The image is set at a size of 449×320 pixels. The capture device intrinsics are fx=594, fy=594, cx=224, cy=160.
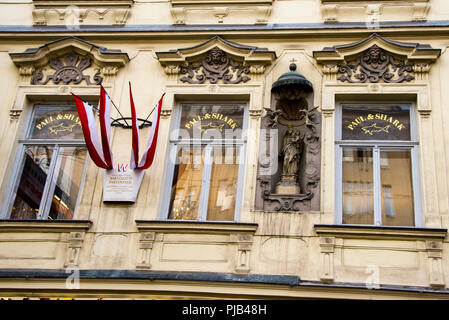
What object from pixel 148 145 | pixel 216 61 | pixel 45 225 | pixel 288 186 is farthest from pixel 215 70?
pixel 45 225

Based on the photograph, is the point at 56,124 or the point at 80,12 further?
the point at 80,12

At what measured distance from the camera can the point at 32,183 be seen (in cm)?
878

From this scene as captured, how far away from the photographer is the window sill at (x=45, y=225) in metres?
8.03

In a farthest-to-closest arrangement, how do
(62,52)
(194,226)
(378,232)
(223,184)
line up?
(62,52) < (223,184) < (194,226) < (378,232)

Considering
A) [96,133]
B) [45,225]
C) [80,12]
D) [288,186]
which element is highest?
[80,12]

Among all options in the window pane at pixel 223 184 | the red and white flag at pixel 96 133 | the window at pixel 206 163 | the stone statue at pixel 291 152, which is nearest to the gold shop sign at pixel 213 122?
the window at pixel 206 163

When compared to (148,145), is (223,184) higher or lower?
lower

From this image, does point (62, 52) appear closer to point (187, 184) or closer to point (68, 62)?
point (68, 62)

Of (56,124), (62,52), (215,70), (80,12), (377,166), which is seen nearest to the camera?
(377,166)

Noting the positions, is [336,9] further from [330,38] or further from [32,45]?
[32,45]

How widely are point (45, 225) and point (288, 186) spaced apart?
11.0 ft

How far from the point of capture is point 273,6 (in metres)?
9.70

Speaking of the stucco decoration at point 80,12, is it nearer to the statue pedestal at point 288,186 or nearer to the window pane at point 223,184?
the window pane at point 223,184

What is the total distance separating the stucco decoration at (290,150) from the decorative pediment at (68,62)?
2589 millimetres
